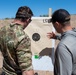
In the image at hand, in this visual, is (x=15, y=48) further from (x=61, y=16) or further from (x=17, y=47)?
(x=61, y=16)

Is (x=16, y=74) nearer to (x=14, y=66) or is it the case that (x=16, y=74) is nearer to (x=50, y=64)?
(x=14, y=66)

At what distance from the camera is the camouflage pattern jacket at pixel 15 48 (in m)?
2.72

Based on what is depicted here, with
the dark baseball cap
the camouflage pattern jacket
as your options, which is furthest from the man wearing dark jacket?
the camouflage pattern jacket

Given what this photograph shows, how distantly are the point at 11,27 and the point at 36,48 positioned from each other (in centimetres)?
209

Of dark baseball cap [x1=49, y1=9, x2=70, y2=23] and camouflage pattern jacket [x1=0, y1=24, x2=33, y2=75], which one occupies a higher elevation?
dark baseball cap [x1=49, y1=9, x2=70, y2=23]

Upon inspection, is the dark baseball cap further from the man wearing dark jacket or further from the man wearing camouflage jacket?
the man wearing camouflage jacket

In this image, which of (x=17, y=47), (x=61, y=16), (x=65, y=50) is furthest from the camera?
(x=17, y=47)

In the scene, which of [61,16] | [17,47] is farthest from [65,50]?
[17,47]

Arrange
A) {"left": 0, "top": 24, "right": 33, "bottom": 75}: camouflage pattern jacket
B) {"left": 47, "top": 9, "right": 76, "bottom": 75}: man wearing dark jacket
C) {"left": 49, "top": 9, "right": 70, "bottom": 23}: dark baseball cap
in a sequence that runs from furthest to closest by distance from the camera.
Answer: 1. {"left": 0, "top": 24, "right": 33, "bottom": 75}: camouflage pattern jacket
2. {"left": 49, "top": 9, "right": 70, "bottom": 23}: dark baseball cap
3. {"left": 47, "top": 9, "right": 76, "bottom": 75}: man wearing dark jacket

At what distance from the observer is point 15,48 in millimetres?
2762

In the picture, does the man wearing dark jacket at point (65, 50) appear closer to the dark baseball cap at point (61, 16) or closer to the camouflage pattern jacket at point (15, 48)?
the dark baseball cap at point (61, 16)

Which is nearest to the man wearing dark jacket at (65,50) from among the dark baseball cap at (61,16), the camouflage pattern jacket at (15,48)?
the dark baseball cap at (61,16)

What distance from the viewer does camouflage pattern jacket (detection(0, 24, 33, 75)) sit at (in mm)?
2725

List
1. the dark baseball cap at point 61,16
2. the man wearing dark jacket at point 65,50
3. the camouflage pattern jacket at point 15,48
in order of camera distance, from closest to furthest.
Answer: the man wearing dark jacket at point 65,50
the dark baseball cap at point 61,16
the camouflage pattern jacket at point 15,48
